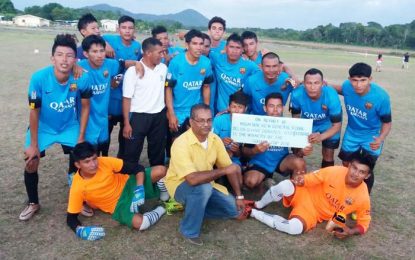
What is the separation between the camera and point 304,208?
4.53 m

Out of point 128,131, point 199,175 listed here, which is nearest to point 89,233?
point 199,175

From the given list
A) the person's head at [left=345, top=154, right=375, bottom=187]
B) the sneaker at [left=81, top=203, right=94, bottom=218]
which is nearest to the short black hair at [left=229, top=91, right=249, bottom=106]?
the person's head at [left=345, top=154, right=375, bottom=187]

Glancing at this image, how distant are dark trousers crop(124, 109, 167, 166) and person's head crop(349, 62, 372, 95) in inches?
104

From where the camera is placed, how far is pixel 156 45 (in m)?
5.05

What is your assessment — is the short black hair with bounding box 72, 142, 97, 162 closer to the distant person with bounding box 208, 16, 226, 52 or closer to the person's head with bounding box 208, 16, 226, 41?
the distant person with bounding box 208, 16, 226, 52

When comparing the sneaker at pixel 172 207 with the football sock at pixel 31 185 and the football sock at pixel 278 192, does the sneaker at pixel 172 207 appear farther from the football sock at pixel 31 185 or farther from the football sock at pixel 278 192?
the football sock at pixel 31 185

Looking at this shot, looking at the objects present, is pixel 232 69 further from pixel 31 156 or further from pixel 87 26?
pixel 31 156

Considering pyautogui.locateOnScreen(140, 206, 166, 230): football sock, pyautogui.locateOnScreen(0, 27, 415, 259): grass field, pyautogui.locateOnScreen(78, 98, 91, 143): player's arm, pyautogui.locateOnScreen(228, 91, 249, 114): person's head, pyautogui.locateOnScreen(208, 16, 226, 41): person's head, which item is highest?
pyautogui.locateOnScreen(208, 16, 226, 41): person's head

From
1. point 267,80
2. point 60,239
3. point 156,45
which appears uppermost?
point 156,45

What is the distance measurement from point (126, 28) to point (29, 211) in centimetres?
302

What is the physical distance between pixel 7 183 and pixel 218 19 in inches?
166

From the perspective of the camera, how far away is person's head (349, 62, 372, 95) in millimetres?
4816

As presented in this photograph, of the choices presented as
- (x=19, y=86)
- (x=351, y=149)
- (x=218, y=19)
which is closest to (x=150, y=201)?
(x=351, y=149)

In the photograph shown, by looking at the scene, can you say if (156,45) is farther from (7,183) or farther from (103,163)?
(7,183)
